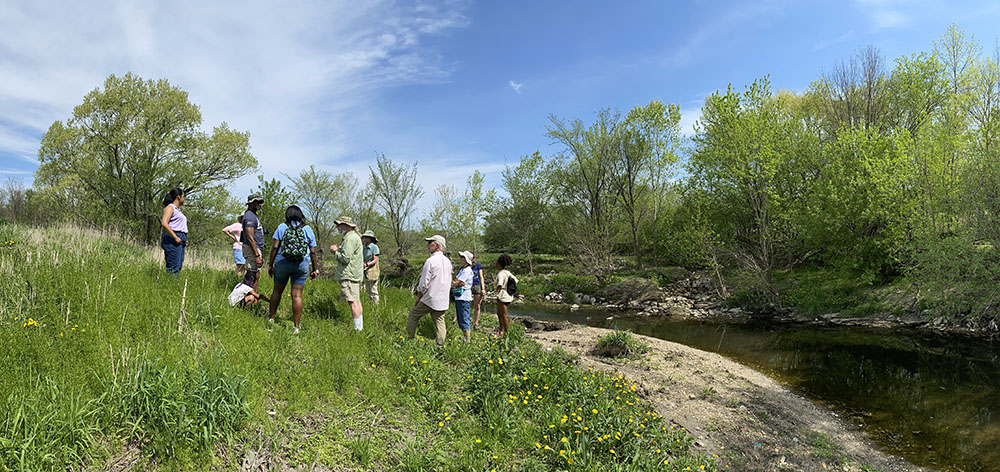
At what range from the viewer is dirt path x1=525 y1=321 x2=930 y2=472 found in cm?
618

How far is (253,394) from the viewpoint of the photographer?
4340 mm

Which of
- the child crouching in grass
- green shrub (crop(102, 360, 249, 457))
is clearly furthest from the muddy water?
the child crouching in grass

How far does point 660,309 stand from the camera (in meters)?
21.9

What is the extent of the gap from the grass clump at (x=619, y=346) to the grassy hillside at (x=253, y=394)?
291cm

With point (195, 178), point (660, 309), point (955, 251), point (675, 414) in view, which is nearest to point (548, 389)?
point (675, 414)

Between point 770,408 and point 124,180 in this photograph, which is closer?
point 770,408

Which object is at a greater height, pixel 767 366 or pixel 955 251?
pixel 955 251

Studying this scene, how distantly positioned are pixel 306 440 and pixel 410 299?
24.0 ft

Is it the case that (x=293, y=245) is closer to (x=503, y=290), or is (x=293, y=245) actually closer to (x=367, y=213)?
(x=503, y=290)

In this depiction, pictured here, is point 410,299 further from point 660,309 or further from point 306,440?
point 660,309

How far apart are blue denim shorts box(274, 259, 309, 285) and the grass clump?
6.70 metres

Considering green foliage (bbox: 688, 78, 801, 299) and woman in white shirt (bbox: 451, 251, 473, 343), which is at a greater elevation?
green foliage (bbox: 688, 78, 801, 299)

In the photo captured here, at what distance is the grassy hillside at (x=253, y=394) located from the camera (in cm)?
347

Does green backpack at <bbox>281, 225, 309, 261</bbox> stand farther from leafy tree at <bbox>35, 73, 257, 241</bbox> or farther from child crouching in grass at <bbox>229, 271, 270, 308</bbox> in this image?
leafy tree at <bbox>35, 73, 257, 241</bbox>
